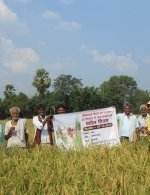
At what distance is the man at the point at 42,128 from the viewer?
640cm

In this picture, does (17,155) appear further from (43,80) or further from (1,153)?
(43,80)

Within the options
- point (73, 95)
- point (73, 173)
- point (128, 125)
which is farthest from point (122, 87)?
point (73, 173)

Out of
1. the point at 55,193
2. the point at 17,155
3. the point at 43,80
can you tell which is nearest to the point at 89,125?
the point at 17,155

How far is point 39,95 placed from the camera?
250 feet

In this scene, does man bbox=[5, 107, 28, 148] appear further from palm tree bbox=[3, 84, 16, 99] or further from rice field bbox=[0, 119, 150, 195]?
palm tree bbox=[3, 84, 16, 99]

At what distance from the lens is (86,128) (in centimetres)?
705

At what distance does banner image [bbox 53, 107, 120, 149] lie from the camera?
6.74 metres

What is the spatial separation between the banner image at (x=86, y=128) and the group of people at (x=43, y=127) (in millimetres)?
165

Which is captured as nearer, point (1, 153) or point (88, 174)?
point (88, 174)

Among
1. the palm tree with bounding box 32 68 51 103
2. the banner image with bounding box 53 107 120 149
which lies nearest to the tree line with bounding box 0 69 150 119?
the palm tree with bounding box 32 68 51 103

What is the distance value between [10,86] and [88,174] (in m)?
79.0

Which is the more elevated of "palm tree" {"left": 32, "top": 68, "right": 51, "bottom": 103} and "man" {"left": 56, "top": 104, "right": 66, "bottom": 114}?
"palm tree" {"left": 32, "top": 68, "right": 51, "bottom": 103}

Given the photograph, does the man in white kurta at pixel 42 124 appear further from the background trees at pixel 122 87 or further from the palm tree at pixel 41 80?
the background trees at pixel 122 87

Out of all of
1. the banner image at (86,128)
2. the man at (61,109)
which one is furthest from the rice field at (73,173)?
the man at (61,109)
